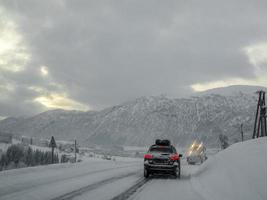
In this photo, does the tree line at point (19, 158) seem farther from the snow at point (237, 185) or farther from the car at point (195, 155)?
the snow at point (237, 185)

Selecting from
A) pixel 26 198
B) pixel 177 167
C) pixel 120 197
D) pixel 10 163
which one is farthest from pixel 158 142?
pixel 10 163

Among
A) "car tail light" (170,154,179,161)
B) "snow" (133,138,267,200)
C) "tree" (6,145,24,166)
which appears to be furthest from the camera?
"tree" (6,145,24,166)

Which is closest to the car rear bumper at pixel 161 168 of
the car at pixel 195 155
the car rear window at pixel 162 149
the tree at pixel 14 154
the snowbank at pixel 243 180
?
the car rear window at pixel 162 149

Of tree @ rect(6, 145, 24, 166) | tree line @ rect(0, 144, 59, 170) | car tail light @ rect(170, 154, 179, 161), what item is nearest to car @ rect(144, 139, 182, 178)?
car tail light @ rect(170, 154, 179, 161)

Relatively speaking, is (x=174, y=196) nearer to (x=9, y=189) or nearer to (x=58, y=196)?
(x=58, y=196)

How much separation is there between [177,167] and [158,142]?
3.20 m

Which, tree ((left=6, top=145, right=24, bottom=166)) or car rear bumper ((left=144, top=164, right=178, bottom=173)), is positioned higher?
tree ((left=6, top=145, right=24, bottom=166))

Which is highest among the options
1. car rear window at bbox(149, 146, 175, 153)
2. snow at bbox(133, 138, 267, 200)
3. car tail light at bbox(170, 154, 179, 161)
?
car rear window at bbox(149, 146, 175, 153)

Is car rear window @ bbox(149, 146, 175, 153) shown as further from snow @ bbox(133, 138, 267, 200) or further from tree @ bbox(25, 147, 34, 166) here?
tree @ bbox(25, 147, 34, 166)

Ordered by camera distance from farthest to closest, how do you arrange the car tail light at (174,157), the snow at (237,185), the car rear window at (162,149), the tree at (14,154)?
1. the tree at (14,154)
2. the car rear window at (162,149)
3. the car tail light at (174,157)
4. the snow at (237,185)

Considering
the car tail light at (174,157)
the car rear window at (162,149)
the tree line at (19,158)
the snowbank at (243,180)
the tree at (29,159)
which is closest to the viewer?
the snowbank at (243,180)

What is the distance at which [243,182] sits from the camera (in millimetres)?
10633

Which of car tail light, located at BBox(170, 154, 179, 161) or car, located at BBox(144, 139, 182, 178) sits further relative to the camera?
car tail light, located at BBox(170, 154, 179, 161)

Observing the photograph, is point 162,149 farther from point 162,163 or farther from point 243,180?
point 243,180
